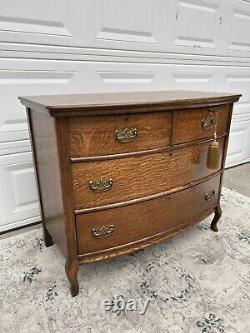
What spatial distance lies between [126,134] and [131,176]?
209 millimetres

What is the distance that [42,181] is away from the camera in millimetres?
1437

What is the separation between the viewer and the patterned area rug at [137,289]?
1180 millimetres

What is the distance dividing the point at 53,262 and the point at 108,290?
0.40 meters

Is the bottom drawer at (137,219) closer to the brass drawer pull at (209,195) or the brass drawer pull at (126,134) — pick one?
the brass drawer pull at (209,195)

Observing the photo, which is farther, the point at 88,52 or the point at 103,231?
the point at 88,52

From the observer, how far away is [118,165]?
117cm

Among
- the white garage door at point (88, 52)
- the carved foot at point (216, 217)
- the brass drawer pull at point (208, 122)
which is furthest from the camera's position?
the carved foot at point (216, 217)

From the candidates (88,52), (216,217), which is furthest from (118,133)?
(216,217)

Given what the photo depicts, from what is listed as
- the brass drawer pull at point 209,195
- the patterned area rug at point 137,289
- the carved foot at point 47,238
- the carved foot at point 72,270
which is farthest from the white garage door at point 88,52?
the brass drawer pull at point 209,195

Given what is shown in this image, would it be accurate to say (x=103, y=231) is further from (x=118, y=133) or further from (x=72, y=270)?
(x=118, y=133)

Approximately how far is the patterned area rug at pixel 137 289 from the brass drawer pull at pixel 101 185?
0.59m

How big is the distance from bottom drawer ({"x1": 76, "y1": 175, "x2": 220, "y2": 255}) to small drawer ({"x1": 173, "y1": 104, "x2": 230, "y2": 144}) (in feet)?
1.02

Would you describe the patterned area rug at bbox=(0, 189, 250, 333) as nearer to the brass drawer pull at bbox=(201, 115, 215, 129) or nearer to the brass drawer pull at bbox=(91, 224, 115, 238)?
the brass drawer pull at bbox=(91, 224, 115, 238)

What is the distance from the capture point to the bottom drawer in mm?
1222
